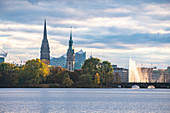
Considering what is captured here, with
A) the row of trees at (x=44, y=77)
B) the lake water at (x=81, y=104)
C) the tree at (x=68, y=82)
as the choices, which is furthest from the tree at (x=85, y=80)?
the lake water at (x=81, y=104)

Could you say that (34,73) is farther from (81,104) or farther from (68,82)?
(81,104)

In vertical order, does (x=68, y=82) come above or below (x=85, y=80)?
below

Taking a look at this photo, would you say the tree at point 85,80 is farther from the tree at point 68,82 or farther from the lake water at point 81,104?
the lake water at point 81,104

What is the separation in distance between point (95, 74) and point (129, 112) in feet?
422

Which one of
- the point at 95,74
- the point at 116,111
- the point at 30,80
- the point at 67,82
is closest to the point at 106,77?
the point at 95,74

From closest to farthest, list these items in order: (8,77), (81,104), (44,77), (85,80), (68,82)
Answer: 1. (81,104)
2. (8,77)
3. (68,82)
4. (44,77)
5. (85,80)

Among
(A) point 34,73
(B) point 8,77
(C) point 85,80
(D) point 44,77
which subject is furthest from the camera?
(C) point 85,80

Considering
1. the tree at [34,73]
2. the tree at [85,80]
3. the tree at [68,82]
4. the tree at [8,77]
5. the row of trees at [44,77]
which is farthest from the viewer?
the tree at [85,80]

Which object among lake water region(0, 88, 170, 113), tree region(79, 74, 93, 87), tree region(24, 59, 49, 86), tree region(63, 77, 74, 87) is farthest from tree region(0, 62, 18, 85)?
lake water region(0, 88, 170, 113)

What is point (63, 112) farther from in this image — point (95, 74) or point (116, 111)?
point (95, 74)

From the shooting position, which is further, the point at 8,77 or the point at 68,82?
the point at 68,82

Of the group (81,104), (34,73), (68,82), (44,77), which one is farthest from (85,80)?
(81,104)

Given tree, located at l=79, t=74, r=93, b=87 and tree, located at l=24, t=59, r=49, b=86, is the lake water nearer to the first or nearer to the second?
tree, located at l=79, t=74, r=93, b=87

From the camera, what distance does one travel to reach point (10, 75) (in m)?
183
